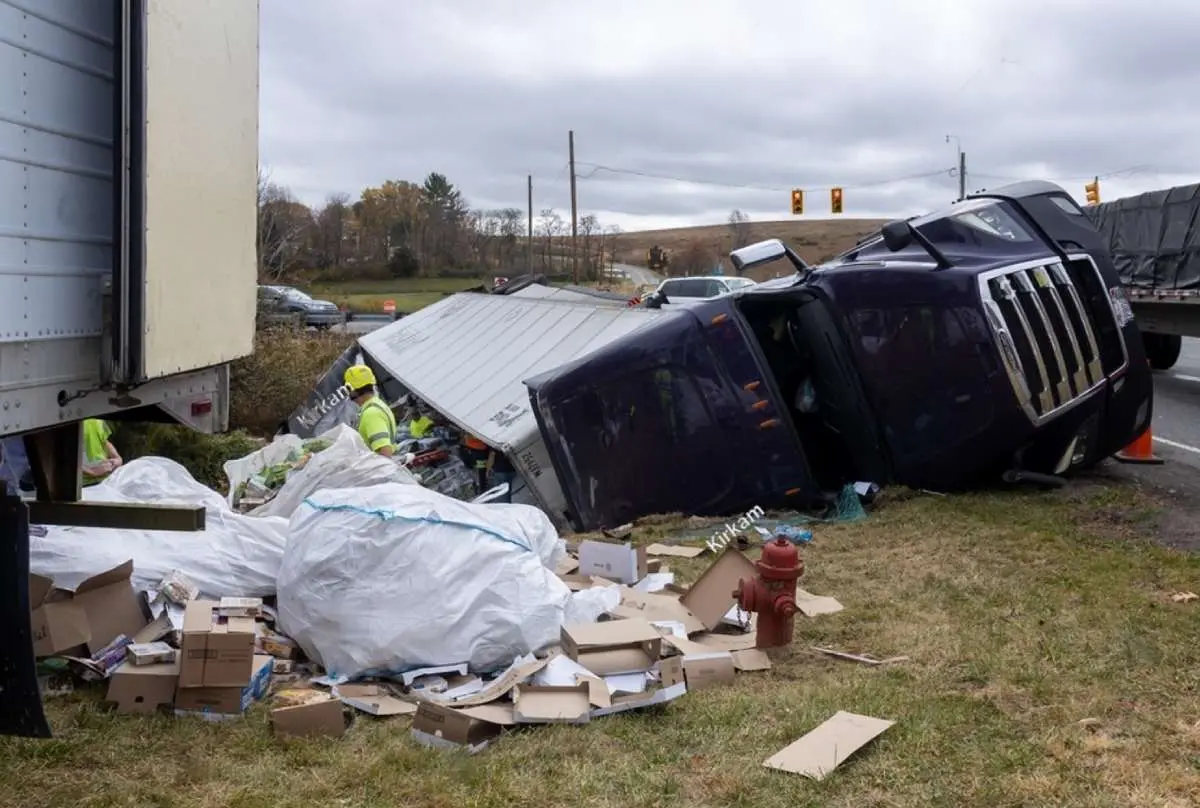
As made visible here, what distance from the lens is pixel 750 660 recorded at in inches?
185

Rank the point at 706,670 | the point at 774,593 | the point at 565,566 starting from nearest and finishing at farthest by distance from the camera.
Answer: the point at 706,670
the point at 774,593
the point at 565,566

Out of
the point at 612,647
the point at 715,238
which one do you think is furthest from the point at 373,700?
the point at 715,238

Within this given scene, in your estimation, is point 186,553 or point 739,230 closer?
point 186,553

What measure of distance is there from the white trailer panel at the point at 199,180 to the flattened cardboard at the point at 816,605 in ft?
9.78

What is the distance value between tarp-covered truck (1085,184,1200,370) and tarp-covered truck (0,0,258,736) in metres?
12.0

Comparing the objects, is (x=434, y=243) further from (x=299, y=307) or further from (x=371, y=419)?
(x=371, y=419)

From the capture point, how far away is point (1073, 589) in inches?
206

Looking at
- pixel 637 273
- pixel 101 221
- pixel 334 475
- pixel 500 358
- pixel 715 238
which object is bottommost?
pixel 334 475

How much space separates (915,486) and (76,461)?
5519 mm

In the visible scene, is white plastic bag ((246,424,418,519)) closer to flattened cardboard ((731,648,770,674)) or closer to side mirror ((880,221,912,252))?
flattened cardboard ((731,648,770,674))

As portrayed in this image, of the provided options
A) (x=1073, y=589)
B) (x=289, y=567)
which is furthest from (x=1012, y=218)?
(x=289, y=567)

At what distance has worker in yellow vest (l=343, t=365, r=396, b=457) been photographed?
7820mm

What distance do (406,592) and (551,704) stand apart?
2.90ft

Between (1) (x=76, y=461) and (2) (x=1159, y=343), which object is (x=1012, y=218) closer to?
(1) (x=76, y=461)
